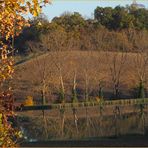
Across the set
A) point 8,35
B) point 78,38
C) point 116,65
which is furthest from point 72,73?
point 8,35

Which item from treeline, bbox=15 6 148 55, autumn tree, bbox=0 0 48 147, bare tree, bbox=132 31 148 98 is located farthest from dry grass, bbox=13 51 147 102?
autumn tree, bbox=0 0 48 147

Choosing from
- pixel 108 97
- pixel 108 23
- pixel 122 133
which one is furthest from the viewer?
pixel 108 23

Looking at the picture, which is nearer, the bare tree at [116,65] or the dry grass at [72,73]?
the dry grass at [72,73]

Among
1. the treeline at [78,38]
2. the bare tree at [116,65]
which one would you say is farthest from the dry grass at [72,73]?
the treeline at [78,38]

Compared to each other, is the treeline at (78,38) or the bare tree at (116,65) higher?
the treeline at (78,38)

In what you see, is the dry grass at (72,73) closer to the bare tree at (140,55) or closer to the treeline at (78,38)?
the bare tree at (140,55)

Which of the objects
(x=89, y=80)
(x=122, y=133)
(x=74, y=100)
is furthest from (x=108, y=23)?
(x=122, y=133)

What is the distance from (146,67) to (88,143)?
1208 inches

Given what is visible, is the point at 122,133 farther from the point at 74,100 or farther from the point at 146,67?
the point at 146,67

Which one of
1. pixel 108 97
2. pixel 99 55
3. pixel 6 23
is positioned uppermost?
pixel 6 23

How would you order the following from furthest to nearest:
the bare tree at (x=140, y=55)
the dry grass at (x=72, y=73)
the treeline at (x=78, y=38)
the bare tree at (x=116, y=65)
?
the treeline at (x=78, y=38), the bare tree at (x=140, y=55), the bare tree at (x=116, y=65), the dry grass at (x=72, y=73)

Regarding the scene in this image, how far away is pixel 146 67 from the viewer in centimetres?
4444

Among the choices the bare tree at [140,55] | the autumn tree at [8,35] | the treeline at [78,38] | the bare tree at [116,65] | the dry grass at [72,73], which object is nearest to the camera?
the autumn tree at [8,35]

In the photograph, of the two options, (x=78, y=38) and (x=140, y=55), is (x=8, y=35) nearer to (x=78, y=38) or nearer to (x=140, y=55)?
(x=140, y=55)
